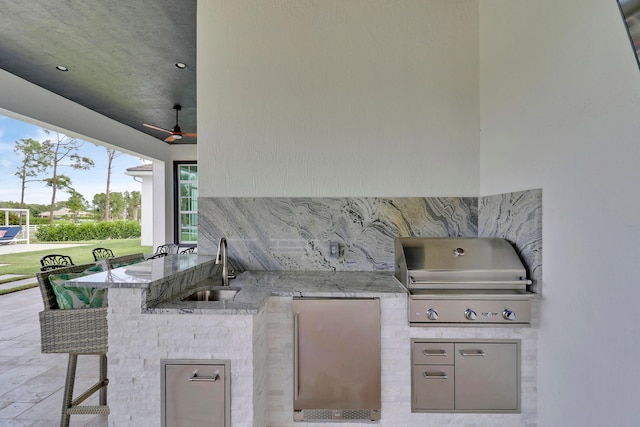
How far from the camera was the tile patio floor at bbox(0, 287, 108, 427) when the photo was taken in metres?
2.21

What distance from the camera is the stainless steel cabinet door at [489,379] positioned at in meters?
1.84

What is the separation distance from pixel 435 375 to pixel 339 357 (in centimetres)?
61

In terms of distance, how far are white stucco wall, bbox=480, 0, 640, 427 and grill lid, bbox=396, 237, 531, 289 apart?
0.20m

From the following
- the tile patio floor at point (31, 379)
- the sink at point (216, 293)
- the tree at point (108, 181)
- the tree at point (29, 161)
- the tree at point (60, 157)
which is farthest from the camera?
the tree at point (108, 181)

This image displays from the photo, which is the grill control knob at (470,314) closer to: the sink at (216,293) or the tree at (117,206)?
the sink at (216,293)

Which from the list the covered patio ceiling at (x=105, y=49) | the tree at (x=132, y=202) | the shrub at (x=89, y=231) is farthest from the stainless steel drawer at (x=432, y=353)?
the tree at (x=132, y=202)

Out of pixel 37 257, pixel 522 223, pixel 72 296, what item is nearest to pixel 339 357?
pixel 522 223

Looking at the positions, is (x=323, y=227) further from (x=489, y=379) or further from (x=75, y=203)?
(x=75, y=203)

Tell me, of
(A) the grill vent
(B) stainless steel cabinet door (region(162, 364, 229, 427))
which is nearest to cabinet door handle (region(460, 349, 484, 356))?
(A) the grill vent

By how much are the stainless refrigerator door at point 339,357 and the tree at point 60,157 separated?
11.8m

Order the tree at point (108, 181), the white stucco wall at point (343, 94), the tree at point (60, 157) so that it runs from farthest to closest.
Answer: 1. the tree at point (108, 181)
2. the tree at point (60, 157)
3. the white stucco wall at point (343, 94)

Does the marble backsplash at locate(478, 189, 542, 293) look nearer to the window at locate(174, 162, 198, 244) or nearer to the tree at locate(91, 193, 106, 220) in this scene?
the window at locate(174, 162, 198, 244)

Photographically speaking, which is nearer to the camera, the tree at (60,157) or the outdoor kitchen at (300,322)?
Result: the outdoor kitchen at (300,322)

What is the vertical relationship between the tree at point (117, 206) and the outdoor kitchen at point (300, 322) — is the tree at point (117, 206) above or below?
above
